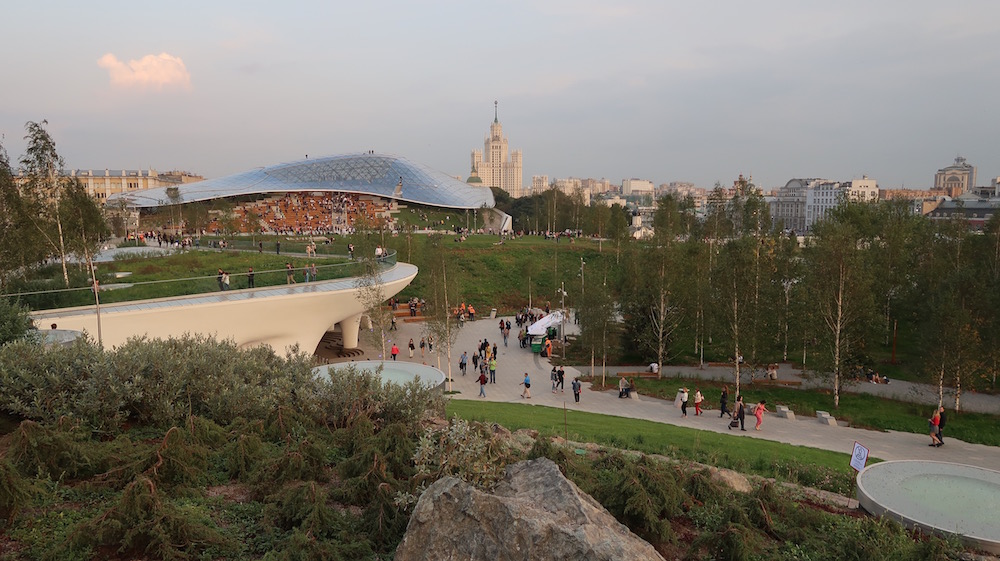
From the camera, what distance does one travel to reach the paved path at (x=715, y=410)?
13.4 meters

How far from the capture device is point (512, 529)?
413 centimetres

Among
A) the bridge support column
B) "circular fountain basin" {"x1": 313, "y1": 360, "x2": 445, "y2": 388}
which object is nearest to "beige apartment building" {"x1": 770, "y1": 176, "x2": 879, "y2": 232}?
the bridge support column

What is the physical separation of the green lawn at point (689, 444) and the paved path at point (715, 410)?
4.28ft

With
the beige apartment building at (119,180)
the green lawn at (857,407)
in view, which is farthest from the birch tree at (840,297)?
the beige apartment building at (119,180)

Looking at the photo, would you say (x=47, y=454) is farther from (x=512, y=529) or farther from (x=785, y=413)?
(x=785, y=413)

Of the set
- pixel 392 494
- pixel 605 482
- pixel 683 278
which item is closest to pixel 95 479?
pixel 392 494

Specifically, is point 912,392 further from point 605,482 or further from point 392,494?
point 392,494

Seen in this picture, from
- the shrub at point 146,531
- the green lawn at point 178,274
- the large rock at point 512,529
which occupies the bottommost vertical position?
the shrub at point 146,531

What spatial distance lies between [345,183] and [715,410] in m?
56.8

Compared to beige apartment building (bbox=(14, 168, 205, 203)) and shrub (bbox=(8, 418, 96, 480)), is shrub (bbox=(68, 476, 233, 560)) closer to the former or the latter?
shrub (bbox=(8, 418, 96, 480))

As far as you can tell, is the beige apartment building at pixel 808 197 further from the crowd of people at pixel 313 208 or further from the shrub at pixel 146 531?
the shrub at pixel 146 531

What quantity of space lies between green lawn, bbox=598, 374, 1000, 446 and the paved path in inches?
21.0

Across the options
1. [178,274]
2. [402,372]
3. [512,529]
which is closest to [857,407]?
[402,372]

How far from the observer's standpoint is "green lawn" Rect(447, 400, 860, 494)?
972 cm
